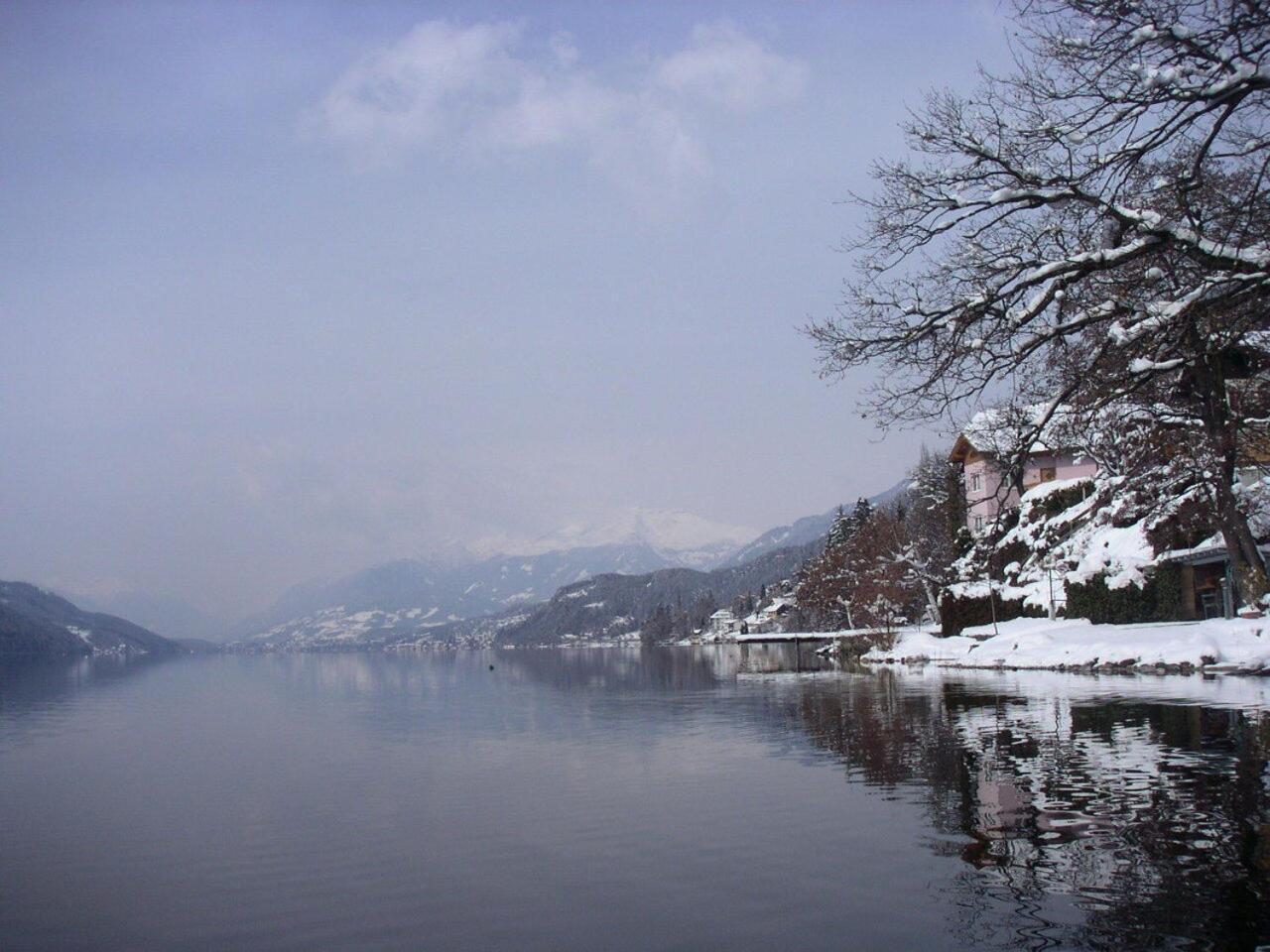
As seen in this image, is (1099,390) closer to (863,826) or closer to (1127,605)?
(863,826)

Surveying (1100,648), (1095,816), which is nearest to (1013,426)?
(1095,816)

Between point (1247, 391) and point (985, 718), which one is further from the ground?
point (1247, 391)

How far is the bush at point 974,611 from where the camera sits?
63.1 m

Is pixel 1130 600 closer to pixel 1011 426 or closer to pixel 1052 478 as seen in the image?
pixel 1052 478

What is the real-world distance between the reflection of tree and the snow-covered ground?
42.7 ft

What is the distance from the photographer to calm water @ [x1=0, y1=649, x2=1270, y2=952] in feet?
27.3

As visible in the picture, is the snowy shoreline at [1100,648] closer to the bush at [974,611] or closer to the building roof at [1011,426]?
the bush at [974,611]

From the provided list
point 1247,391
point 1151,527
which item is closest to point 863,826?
point 1247,391

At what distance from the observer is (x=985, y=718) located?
2358cm

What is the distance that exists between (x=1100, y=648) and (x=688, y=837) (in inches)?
1374

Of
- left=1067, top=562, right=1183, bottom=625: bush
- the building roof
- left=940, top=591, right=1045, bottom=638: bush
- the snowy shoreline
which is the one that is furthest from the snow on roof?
left=940, top=591, right=1045, bottom=638: bush

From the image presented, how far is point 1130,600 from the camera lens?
52094mm

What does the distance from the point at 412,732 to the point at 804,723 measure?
473 inches

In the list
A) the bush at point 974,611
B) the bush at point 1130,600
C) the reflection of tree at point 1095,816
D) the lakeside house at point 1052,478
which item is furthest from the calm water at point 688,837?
the bush at point 974,611
